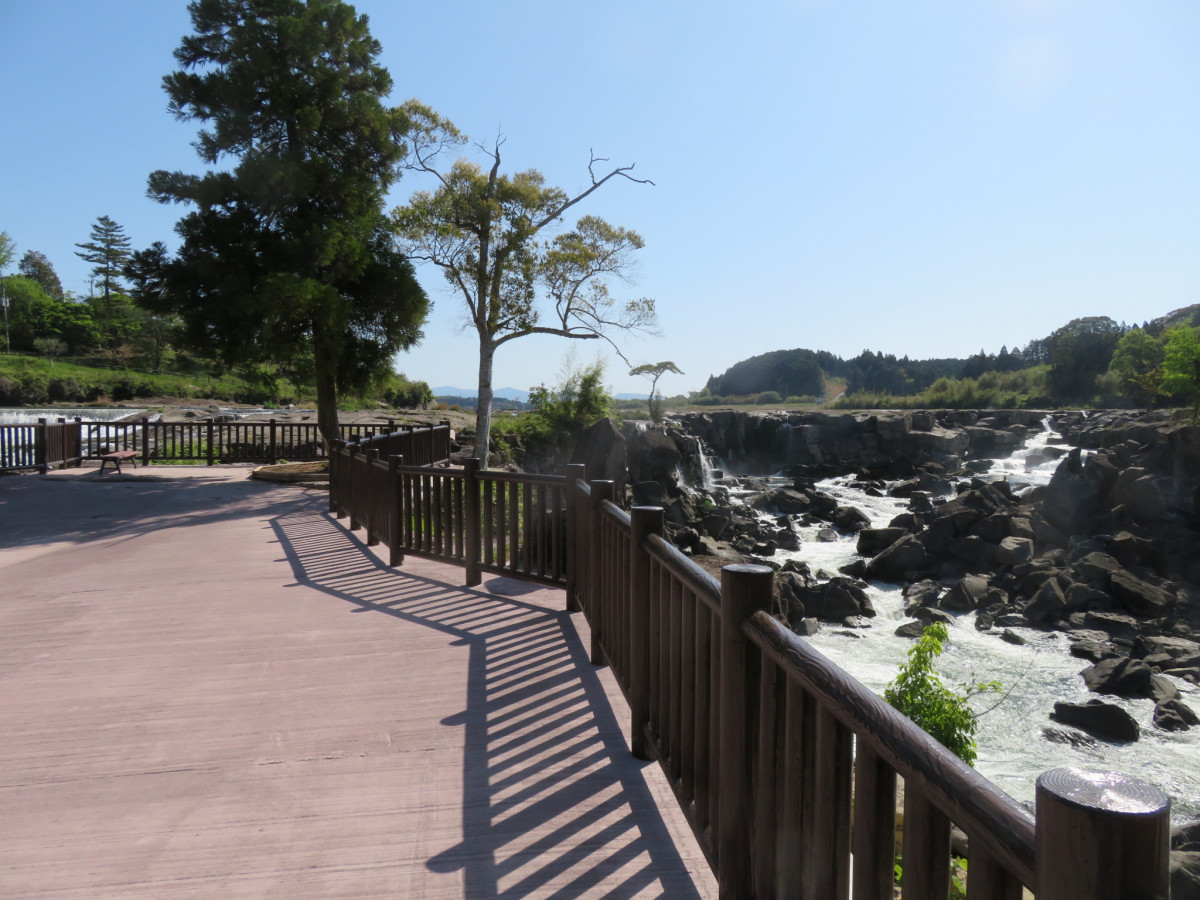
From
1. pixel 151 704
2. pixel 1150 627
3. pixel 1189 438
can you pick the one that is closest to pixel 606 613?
pixel 151 704

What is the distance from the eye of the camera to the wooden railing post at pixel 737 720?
84.4 inches

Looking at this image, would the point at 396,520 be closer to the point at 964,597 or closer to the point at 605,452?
the point at 964,597

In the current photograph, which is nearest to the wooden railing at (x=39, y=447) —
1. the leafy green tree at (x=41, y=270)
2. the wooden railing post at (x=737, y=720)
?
the wooden railing post at (x=737, y=720)

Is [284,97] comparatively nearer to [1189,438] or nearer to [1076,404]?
[1189,438]

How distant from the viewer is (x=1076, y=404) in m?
59.4

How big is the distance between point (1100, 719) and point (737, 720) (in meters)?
10.5

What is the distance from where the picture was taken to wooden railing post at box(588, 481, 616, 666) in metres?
4.43

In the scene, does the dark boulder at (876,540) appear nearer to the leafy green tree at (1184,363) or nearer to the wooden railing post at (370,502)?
the wooden railing post at (370,502)

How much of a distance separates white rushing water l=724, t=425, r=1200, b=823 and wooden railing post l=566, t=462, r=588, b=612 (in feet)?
11.0

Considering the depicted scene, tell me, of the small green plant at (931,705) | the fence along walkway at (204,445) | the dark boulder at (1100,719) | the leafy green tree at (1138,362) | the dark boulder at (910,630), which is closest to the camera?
the small green plant at (931,705)

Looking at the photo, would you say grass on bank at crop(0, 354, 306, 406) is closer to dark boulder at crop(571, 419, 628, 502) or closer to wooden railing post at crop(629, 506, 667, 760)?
dark boulder at crop(571, 419, 628, 502)

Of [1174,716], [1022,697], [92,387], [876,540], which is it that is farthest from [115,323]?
[1174,716]

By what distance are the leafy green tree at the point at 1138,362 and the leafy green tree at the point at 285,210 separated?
54.5m

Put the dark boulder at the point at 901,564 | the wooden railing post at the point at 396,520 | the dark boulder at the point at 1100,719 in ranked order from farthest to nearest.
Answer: the dark boulder at the point at 901,564
the dark boulder at the point at 1100,719
the wooden railing post at the point at 396,520
